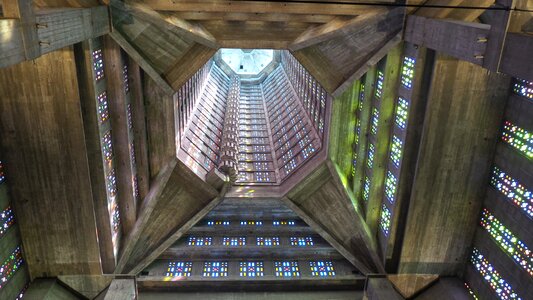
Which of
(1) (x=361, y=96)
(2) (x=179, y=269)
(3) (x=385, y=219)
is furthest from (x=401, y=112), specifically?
(2) (x=179, y=269)

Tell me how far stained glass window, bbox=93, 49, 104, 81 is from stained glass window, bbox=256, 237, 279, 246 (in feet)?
49.1

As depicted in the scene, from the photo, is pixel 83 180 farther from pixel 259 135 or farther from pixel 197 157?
pixel 259 135

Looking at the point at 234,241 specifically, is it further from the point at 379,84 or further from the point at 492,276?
the point at 492,276

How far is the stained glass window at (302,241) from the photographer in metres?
26.0

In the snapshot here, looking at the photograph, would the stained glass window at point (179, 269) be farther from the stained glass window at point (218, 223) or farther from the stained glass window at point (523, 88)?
the stained glass window at point (523, 88)

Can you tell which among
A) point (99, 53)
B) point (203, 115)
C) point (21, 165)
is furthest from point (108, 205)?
point (203, 115)

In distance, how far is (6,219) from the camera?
1630cm

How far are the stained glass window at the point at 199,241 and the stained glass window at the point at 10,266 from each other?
1002 centimetres

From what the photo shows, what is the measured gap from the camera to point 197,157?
23.8 meters

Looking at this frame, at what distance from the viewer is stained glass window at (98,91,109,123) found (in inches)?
627

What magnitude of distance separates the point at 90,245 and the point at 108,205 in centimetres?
225

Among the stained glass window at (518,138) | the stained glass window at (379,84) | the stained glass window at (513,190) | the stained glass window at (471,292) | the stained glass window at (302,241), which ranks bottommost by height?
the stained glass window at (302,241)

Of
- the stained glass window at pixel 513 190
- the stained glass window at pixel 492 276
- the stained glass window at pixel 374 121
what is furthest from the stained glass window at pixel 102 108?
the stained glass window at pixel 492 276

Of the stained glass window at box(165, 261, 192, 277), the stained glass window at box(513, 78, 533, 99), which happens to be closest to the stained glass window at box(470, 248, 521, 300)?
the stained glass window at box(513, 78, 533, 99)
